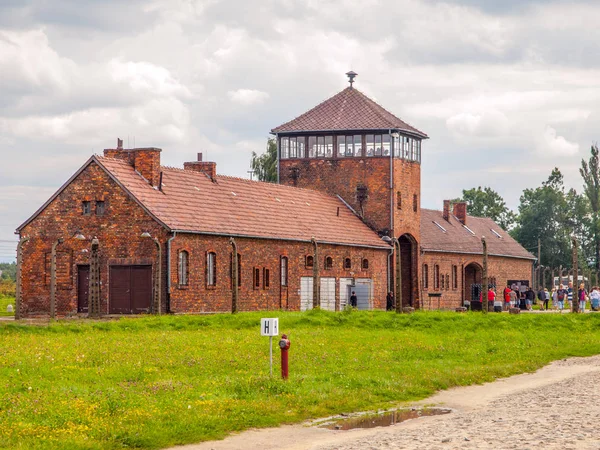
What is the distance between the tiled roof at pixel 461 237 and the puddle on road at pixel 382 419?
53.3m

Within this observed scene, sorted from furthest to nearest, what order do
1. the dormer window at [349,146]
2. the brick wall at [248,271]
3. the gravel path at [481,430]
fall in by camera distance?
the dormer window at [349,146]
the brick wall at [248,271]
the gravel path at [481,430]

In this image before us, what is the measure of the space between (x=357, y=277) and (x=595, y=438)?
4551 cm

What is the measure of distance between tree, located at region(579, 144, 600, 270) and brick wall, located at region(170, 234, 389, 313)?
6449 centimetres

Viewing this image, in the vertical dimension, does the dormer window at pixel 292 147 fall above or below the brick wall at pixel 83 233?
above

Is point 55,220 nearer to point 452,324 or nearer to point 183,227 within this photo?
point 183,227

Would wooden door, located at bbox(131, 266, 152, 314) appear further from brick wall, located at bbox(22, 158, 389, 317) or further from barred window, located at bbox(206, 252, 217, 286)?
barred window, located at bbox(206, 252, 217, 286)

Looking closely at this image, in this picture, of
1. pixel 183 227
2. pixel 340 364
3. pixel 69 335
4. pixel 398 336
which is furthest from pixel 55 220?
pixel 340 364

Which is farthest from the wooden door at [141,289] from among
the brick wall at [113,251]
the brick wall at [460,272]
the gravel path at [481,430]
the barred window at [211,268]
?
the gravel path at [481,430]

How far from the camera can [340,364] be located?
945 inches

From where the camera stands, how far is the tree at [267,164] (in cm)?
9562

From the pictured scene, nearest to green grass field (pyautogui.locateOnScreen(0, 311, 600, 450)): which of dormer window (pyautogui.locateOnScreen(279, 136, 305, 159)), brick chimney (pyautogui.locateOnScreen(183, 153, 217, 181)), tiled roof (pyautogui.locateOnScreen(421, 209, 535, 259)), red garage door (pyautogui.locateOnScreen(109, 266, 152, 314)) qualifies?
red garage door (pyautogui.locateOnScreen(109, 266, 152, 314))

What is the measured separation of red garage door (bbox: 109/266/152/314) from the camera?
150 ft

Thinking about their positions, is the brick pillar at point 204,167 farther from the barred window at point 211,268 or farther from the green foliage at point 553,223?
the green foliage at point 553,223

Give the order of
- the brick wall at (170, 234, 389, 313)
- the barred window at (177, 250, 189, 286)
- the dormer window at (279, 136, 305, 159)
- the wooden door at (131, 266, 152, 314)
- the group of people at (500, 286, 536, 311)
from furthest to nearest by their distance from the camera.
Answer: the group of people at (500, 286, 536, 311)
the dormer window at (279, 136, 305, 159)
the brick wall at (170, 234, 389, 313)
the barred window at (177, 250, 189, 286)
the wooden door at (131, 266, 152, 314)
